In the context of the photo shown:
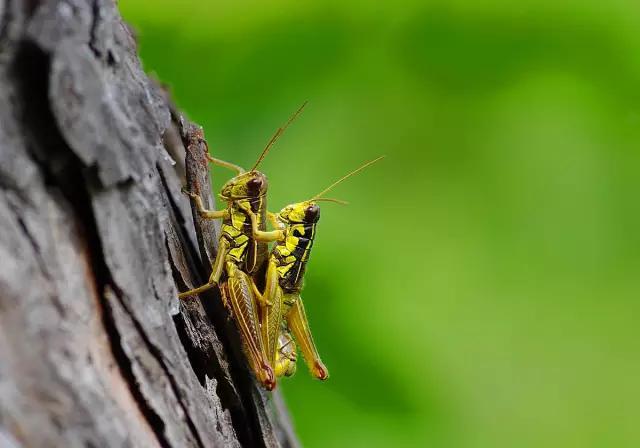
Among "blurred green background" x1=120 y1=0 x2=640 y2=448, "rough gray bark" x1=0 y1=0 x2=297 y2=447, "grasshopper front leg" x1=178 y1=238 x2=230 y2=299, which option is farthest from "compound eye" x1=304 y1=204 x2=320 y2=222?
"blurred green background" x1=120 y1=0 x2=640 y2=448

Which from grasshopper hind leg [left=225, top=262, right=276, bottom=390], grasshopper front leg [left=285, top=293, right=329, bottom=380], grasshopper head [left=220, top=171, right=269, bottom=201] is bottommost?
grasshopper front leg [left=285, top=293, right=329, bottom=380]

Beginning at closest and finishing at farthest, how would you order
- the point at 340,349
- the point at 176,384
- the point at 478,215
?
the point at 176,384, the point at 340,349, the point at 478,215

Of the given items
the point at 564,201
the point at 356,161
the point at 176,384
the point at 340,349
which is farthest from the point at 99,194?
the point at 564,201

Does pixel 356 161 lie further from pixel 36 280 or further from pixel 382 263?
pixel 36 280

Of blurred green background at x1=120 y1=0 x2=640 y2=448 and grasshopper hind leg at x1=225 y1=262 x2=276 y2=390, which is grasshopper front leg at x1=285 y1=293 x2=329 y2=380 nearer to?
grasshopper hind leg at x1=225 y1=262 x2=276 y2=390

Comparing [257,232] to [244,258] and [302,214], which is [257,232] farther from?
[302,214]

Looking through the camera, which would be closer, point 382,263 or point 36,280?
point 36,280
